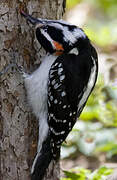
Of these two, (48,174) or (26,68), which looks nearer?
(26,68)

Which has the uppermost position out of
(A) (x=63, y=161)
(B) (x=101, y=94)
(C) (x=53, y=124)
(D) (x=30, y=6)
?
(D) (x=30, y=6)

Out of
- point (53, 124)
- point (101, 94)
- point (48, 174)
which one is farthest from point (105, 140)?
point (53, 124)

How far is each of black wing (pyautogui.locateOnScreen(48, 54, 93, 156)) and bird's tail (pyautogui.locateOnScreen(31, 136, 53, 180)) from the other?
0.05m

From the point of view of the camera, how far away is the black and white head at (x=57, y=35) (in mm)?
3645

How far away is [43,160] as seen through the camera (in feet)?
12.4

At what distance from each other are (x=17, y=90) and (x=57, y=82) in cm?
30

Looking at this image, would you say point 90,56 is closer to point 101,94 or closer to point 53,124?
point 53,124

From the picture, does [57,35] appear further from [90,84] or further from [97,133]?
[97,133]

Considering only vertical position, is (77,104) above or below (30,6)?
below

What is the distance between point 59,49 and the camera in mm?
3725

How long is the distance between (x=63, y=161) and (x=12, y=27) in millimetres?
2557

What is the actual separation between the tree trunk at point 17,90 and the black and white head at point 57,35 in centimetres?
10

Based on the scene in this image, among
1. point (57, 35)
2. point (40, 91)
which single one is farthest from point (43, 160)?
point (57, 35)

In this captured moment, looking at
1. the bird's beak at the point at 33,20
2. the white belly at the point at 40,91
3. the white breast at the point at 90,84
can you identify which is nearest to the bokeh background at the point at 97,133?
the white breast at the point at 90,84
